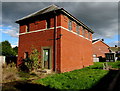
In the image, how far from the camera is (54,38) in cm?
1305

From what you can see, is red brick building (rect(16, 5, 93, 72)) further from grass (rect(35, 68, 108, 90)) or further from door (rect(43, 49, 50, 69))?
grass (rect(35, 68, 108, 90))

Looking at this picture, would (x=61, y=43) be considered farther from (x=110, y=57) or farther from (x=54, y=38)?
(x=110, y=57)

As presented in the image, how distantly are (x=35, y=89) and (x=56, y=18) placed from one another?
8843 mm

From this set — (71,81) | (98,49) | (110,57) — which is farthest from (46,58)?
→ (98,49)

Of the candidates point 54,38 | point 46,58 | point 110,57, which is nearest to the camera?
point 54,38

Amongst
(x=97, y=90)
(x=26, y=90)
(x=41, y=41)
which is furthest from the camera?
(x=41, y=41)

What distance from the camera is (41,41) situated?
14156mm

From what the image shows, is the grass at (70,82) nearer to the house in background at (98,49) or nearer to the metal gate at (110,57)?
the metal gate at (110,57)

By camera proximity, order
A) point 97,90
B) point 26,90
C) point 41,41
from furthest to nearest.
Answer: point 41,41
point 26,90
point 97,90

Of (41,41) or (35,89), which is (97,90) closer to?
(35,89)

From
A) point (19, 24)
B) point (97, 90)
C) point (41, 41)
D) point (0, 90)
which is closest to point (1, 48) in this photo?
point (19, 24)

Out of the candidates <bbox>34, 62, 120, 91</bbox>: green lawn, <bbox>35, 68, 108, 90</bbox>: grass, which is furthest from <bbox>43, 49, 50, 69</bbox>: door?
<bbox>35, 68, 108, 90</bbox>: grass

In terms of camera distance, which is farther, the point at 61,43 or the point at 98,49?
the point at 98,49

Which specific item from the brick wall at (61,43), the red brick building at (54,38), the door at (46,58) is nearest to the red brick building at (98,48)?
the brick wall at (61,43)
